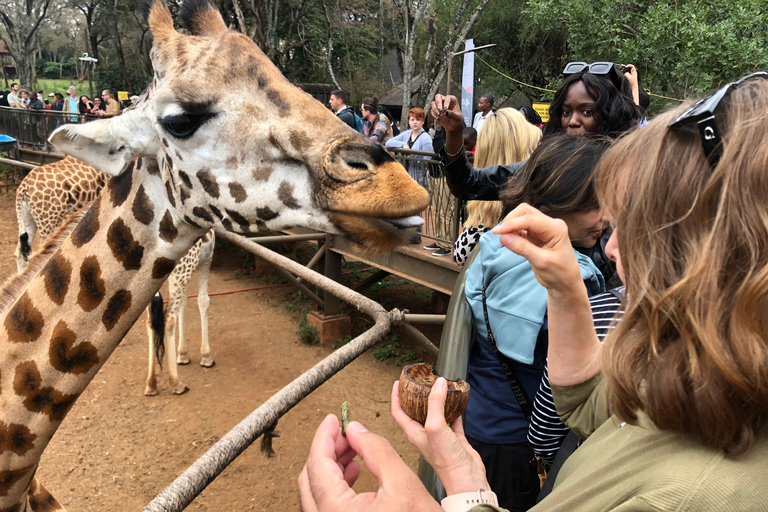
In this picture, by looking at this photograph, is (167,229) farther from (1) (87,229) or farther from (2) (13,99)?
(2) (13,99)

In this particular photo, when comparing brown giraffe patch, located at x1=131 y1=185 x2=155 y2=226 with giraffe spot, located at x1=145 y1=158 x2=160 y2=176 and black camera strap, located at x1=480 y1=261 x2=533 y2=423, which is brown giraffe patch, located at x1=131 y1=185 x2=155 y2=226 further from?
black camera strap, located at x1=480 y1=261 x2=533 y2=423

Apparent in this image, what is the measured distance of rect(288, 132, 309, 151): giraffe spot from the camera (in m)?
1.84

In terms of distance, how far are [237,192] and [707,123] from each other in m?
1.53

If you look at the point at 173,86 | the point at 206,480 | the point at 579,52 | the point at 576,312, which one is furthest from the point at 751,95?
the point at 579,52

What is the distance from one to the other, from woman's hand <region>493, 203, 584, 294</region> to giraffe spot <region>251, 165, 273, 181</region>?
95 cm

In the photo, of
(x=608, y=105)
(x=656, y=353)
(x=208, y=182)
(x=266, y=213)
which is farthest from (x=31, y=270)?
(x=608, y=105)

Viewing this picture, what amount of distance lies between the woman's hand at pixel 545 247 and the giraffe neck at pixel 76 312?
4.13 ft

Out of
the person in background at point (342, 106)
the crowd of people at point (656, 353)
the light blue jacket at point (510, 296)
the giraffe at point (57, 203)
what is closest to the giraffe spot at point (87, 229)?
the crowd of people at point (656, 353)

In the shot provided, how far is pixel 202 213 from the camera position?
1.94 metres

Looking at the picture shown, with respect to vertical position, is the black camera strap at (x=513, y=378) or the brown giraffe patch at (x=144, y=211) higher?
the brown giraffe patch at (x=144, y=211)

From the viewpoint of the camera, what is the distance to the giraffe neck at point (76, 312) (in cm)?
191

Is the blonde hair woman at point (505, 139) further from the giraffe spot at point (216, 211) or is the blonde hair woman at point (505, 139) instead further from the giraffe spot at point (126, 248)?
the giraffe spot at point (126, 248)

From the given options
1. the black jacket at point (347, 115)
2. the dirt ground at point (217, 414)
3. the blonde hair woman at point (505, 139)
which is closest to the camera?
the blonde hair woman at point (505, 139)

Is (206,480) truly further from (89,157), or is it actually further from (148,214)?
(89,157)
